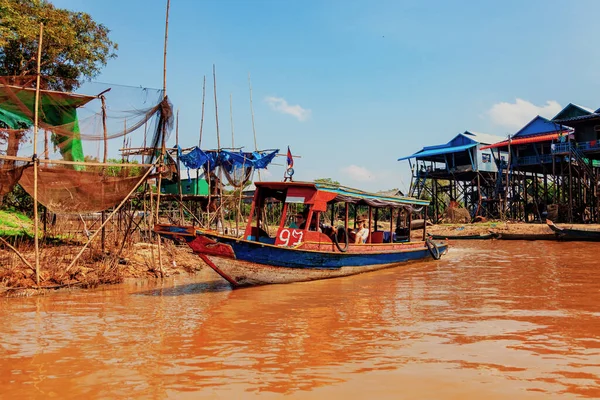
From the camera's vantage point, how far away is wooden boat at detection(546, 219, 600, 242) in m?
18.6

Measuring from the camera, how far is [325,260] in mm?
10062

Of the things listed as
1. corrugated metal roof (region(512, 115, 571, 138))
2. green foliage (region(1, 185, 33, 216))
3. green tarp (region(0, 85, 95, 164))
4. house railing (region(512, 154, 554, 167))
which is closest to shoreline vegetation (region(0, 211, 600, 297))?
green tarp (region(0, 85, 95, 164))

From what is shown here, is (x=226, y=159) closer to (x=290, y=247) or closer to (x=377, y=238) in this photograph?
(x=377, y=238)

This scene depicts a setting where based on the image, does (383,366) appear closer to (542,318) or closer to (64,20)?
(542,318)

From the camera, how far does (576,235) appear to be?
62.8 feet

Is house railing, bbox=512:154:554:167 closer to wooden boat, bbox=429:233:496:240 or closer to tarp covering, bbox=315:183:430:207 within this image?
wooden boat, bbox=429:233:496:240

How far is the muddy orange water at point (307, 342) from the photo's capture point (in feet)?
12.5

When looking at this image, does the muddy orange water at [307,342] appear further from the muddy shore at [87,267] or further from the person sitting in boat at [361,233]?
the person sitting in boat at [361,233]

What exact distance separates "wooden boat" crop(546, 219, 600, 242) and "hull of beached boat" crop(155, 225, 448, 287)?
1192 cm

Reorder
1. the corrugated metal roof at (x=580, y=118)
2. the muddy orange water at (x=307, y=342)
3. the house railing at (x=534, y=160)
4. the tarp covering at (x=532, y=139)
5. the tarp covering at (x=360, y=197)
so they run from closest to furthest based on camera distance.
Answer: the muddy orange water at (x=307, y=342), the tarp covering at (x=360, y=197), the corrugated metal roof at (x=580, y=118), the house railing at (x=534, y=160), the tarp covering at (x=532, y=139)

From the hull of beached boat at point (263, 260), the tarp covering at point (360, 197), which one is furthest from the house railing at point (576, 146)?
the hull of beached boat at point (263, 260)

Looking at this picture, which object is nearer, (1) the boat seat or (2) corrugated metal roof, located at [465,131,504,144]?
(1) the boat seat

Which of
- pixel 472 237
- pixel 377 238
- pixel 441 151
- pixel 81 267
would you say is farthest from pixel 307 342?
pixel 441 151

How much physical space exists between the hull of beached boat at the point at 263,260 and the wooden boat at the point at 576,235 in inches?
469
